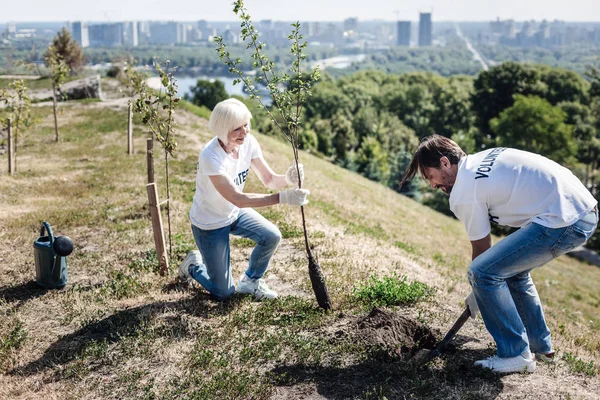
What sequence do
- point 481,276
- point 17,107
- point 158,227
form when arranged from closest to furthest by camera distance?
point 481,276 < point 158,227 < point 17,107

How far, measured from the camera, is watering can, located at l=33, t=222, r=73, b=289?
712cm

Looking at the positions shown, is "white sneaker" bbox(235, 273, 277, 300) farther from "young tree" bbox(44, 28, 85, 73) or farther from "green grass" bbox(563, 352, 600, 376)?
"young tree" bbox(44, 28, 85, 73)

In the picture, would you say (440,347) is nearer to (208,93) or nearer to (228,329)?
(228,329)

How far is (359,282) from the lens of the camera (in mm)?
7465

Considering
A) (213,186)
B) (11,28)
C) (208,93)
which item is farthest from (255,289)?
(208,93)

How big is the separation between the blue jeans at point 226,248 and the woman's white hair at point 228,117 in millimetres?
1078

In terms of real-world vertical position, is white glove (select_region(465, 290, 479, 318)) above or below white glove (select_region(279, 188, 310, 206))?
below

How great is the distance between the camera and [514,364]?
194 inches

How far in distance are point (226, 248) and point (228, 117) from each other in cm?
150

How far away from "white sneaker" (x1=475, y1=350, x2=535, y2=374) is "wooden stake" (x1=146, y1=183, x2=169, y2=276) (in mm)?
4394

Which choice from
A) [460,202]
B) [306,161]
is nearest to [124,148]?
[306,161]

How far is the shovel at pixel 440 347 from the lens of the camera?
521 centimetres

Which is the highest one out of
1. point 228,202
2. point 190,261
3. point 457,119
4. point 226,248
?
A: point 228,202

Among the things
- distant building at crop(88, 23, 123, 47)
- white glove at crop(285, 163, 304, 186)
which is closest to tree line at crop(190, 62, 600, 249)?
white glove at crop(285, 163, 304, 186)
